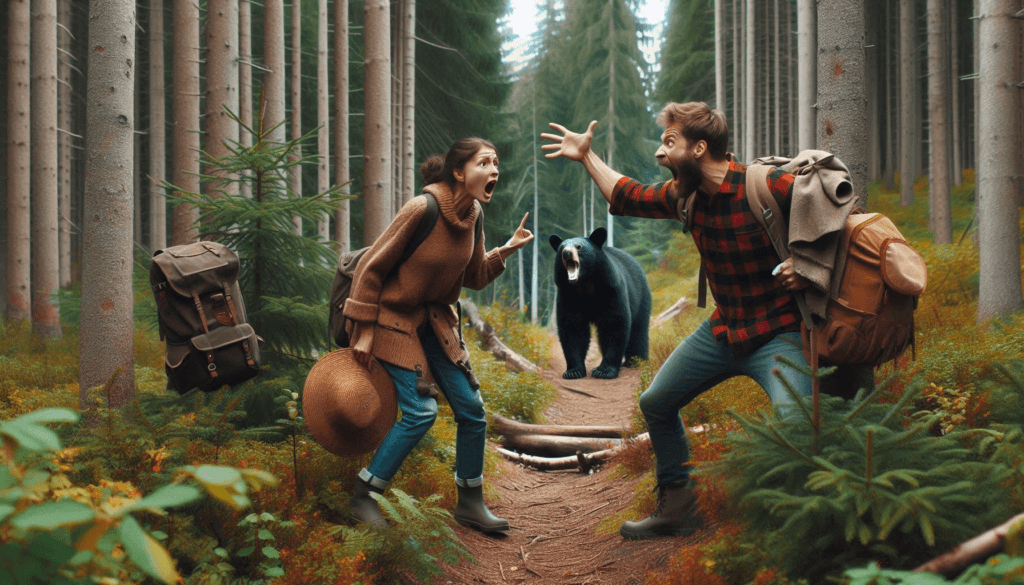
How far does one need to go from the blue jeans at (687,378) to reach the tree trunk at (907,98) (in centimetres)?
2073

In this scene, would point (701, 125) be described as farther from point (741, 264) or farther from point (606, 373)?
point (606, 373)

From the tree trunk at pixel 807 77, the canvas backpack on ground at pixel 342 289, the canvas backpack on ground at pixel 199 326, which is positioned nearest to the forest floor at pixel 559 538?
the canvas backpack on ground at pixel 342 289

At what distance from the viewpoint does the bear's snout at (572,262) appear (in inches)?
406

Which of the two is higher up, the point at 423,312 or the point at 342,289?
the point at 342,289

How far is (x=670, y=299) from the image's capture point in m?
24.6

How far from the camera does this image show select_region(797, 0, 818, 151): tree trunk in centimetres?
1149

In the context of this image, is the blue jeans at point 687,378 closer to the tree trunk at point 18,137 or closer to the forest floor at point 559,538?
the forest floor at point 559,538

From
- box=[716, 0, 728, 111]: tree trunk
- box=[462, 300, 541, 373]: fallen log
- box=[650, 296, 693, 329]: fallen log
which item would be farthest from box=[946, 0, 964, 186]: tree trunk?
box=[462, 300, 541, 373]: fallen log

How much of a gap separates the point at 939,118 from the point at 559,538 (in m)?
15.9

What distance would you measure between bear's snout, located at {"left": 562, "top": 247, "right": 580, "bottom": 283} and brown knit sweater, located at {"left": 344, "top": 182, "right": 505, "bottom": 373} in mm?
5947

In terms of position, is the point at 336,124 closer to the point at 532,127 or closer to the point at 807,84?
the point at 807,84

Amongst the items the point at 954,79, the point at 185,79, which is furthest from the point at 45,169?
the point at 954,79

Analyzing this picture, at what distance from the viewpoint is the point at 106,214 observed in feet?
15.9

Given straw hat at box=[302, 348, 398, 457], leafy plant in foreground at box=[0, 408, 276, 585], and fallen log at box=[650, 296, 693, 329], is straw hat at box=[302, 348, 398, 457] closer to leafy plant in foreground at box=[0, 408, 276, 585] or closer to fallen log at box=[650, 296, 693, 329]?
leafy plant in foreground at box=[0, 408, 276, 585]
